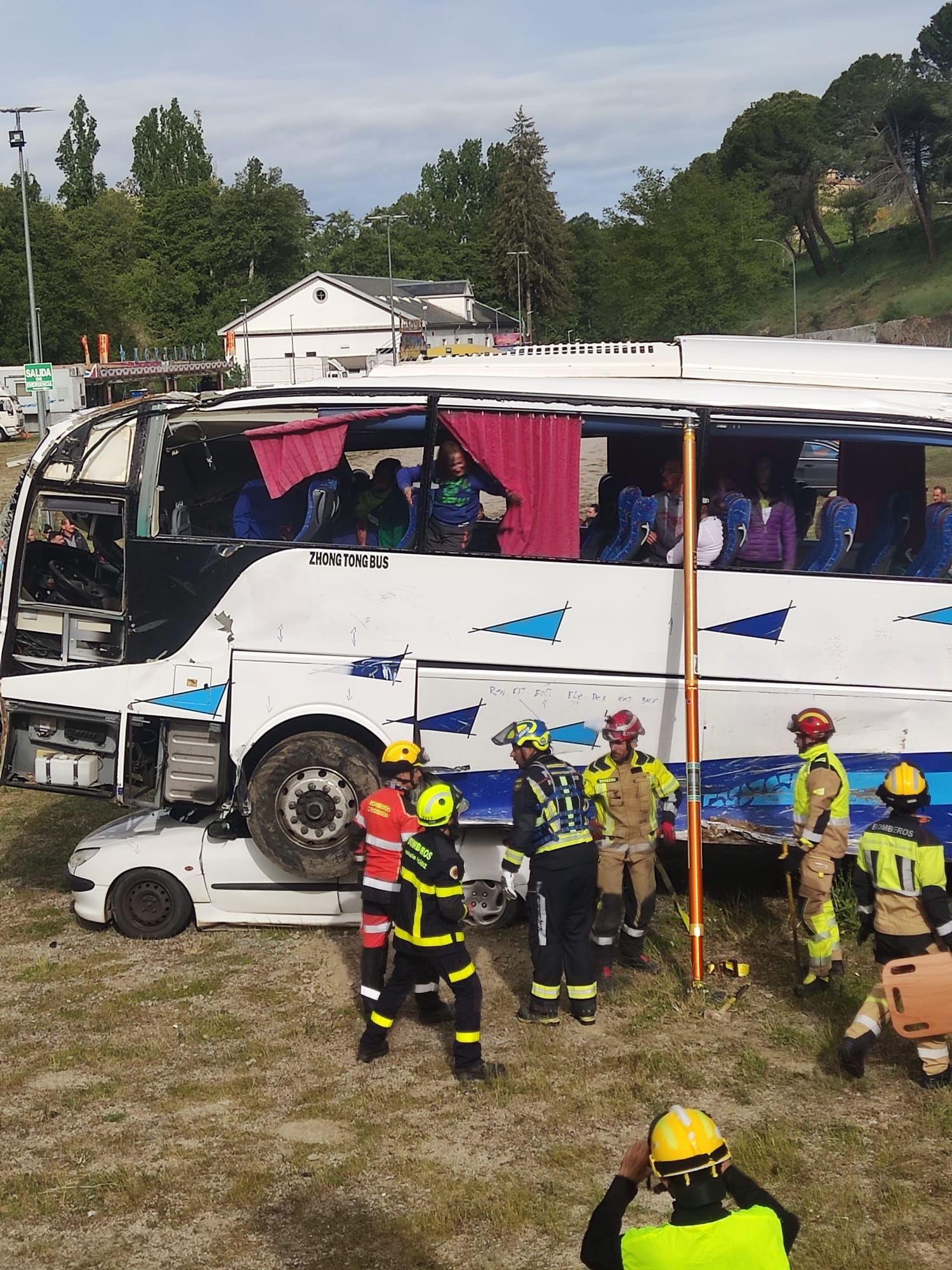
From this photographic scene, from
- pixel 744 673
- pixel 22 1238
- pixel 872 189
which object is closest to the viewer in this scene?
→ pixel 22 1238

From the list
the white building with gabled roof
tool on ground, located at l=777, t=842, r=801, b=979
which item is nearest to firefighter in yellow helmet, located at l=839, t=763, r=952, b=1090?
tool on ground, located at l=777, t=842, r=801, b=979

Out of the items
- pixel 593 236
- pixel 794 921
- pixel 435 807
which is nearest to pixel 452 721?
pixel 435 807

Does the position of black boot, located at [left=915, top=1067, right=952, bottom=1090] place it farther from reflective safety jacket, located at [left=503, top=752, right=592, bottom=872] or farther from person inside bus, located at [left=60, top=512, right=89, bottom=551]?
person inside bus, located at [left=60, top=512, right=89, bottom=551]

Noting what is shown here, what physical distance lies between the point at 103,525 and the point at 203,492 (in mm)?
810

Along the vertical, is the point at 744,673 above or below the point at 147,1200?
above

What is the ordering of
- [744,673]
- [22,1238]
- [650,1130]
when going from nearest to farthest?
[650,1130] → [22,1238] → [744,673]

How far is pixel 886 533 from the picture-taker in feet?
27.7

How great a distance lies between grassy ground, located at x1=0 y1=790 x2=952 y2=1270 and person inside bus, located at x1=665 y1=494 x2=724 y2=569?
7.92ft

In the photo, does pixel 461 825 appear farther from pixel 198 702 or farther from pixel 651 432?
pixel 651 432

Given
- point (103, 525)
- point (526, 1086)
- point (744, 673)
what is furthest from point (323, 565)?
point (526, 1086)

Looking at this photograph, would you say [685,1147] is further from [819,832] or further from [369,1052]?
[819,832]

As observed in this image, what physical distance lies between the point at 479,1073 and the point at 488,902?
6.40 feet

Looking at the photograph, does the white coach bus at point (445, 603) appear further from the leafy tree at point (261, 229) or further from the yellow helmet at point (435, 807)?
the leafy tree at point (261, 229)

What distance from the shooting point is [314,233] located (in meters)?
133
